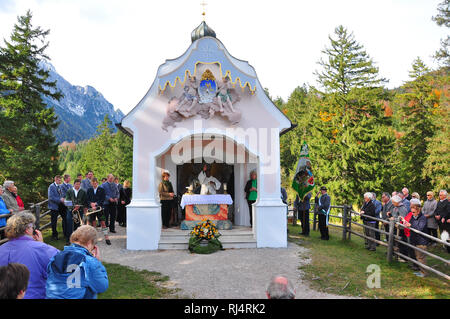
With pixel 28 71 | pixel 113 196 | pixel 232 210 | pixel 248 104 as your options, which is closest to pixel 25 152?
pixel 28 71

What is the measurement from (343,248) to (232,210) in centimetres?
447

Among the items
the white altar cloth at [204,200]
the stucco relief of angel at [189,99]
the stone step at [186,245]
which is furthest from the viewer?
the white altar cloth at [204,200]

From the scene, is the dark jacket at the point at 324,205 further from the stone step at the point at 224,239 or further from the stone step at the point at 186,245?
the stone step at the point at 186,245

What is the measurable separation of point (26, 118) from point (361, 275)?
18540 mm

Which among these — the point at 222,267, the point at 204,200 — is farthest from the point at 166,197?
the point at 222,267

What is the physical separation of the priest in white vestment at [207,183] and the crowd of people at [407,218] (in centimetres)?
305

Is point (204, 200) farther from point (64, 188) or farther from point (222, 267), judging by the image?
point (64, 188)

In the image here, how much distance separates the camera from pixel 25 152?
18.0 meters

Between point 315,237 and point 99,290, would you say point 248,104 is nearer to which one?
point 315,237

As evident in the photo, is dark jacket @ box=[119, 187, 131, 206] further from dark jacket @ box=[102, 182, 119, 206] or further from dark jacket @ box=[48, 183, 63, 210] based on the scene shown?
dark jacket @ box=[48, 183, 63, 210]

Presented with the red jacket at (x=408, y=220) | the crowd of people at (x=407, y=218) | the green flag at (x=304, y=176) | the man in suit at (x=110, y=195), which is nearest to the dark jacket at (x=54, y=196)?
the man in suit at (x=110, y=195)

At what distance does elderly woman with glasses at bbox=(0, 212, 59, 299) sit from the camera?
10.7 ft

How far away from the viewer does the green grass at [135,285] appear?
19.3 feet

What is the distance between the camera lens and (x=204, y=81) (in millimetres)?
10031
